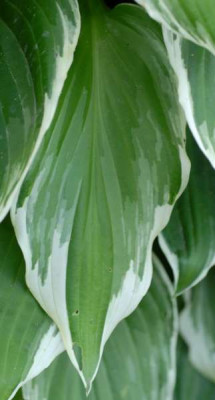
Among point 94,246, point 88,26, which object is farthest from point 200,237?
point 88,26

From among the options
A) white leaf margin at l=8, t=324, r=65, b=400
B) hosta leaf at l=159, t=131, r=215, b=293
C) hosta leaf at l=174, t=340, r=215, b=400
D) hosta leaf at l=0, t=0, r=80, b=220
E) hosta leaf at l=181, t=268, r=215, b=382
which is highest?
hosta leaf at l=0, t=0, r=80, b=220

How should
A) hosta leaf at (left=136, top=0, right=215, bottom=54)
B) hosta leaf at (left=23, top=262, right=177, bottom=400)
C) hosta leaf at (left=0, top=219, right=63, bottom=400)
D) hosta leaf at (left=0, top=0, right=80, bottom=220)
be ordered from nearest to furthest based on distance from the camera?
hosta leaf at (left=136, top=0, right=215, bottom=54)
hosta leaf at (left=0, top=0, right=80, bottom=220)
hosta leaf at (left=0, top=219, right=63, bottom=400)
hosta leaf at (left=23, top=262, right=177, bottom=400)

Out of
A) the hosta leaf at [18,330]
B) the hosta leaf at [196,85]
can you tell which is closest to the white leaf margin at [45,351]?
the hosta leaf at [18,330]

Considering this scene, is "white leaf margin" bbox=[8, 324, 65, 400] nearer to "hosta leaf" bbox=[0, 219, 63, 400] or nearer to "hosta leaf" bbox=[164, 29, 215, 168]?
"hosta leaf" bbox=[0, 219, 63, 400]

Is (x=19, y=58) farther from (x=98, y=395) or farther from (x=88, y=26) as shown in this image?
(x=98, y=395)

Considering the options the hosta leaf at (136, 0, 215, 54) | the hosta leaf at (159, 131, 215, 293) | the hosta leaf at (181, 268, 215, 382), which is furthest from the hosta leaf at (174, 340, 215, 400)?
the hosta leaf at (136, 0, 215, 54)
